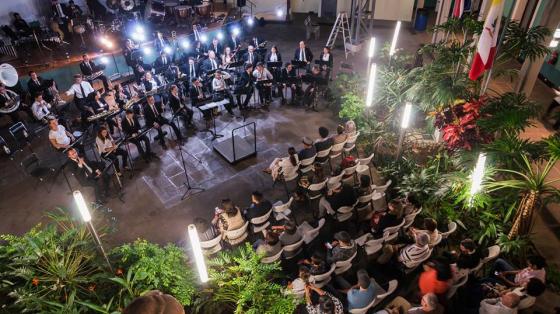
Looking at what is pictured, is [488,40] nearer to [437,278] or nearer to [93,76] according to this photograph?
[437,278]

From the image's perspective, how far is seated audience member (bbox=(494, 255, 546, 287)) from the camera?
4.77m

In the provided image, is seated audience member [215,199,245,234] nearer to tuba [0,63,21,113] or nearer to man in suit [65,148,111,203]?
man in suit [65,148,111,203]

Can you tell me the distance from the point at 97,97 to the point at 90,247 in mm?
5099

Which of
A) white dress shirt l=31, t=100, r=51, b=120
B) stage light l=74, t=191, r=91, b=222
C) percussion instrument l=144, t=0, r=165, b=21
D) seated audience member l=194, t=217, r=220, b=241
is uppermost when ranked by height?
stage light l=74, t=191, r=91, b=222

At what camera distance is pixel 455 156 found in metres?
6.61

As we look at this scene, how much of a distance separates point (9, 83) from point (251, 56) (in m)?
6.52

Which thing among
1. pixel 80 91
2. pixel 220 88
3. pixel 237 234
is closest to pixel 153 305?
pixel 237 234

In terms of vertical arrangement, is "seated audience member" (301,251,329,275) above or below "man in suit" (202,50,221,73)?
below

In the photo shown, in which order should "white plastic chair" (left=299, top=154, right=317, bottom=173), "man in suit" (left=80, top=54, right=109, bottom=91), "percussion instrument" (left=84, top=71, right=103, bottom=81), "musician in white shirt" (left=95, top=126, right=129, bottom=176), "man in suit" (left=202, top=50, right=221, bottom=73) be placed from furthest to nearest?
"man in suit" (left=202, top=50, right=221, bottom=73)
"man in suit" (left=80, top=54, right=109, bottom=91)
"percussion instrument" (left=84, top=71, right=103, bottom=81)
"musician in white shirt" (left=95, top=126, right=129, bottom=176)
"white plastic chair" (left=299, top=154, right=317, bottom=173)

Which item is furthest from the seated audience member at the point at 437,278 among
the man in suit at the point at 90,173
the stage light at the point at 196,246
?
the man in suit at the point at 90,173

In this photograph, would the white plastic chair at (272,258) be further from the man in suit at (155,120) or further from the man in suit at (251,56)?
the man in suit at (251,56)

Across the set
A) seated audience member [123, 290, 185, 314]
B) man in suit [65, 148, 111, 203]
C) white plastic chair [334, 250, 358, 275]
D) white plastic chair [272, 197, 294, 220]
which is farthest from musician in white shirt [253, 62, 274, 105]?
seated audience member [123, 290, 185, 314]

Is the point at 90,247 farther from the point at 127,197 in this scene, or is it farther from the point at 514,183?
the point at 514,183

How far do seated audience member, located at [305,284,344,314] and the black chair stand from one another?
6148 millimetres
